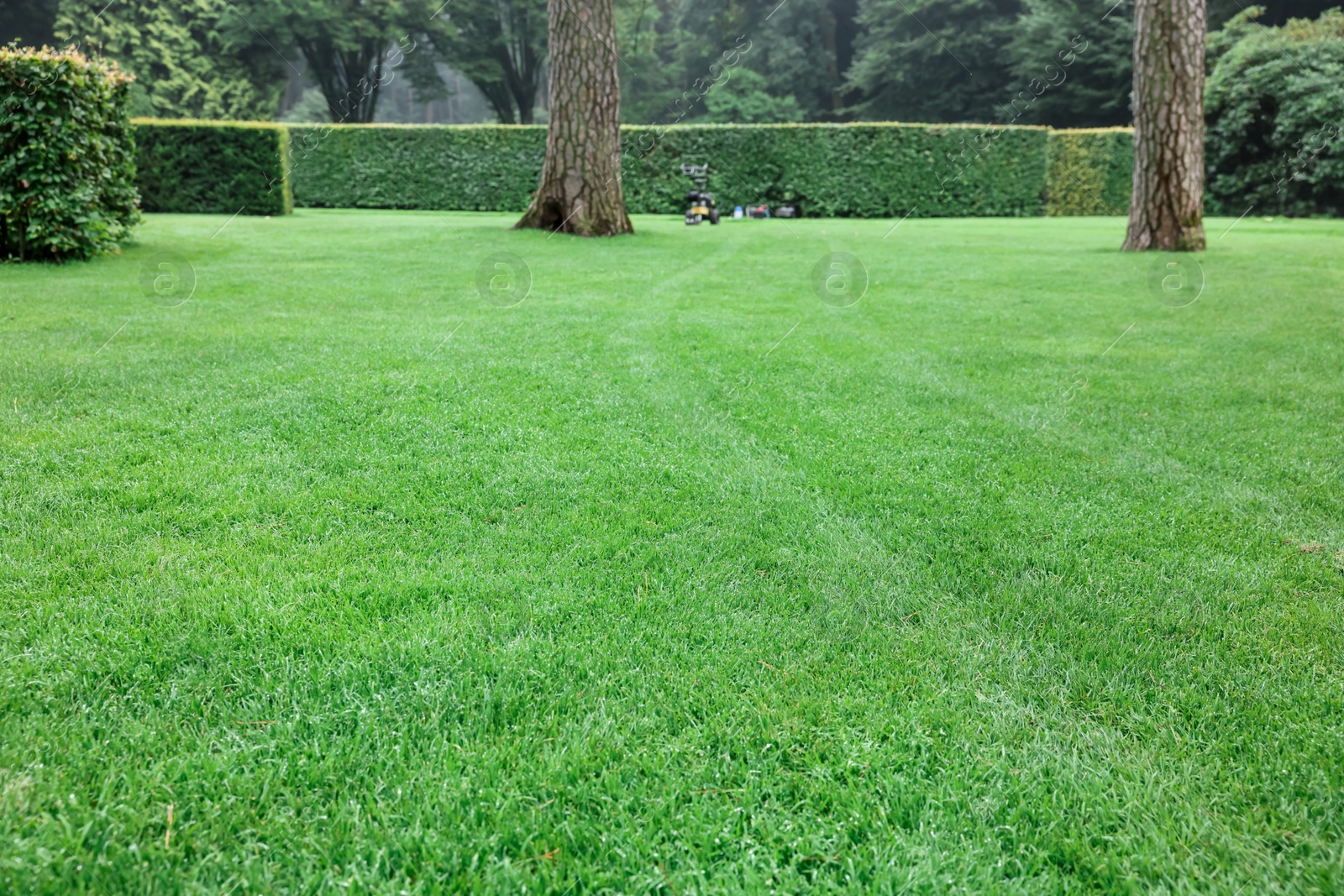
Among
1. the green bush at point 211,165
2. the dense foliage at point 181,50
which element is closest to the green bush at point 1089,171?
the green bush at point 211,165

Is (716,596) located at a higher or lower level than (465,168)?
lower

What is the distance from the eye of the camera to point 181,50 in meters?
35.2

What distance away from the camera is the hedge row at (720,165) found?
2295 centimetres

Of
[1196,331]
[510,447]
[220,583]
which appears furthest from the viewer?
[1196,331]

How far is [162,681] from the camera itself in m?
2.16

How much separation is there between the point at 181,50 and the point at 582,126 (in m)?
32.4

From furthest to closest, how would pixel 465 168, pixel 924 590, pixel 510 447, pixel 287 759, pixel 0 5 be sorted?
pixel 0 5
pixel 465 168
pixel 510 447
pixel 924 590
pixel 287 759

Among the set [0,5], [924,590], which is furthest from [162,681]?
[0,5]

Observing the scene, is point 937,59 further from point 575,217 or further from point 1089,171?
point 575,217

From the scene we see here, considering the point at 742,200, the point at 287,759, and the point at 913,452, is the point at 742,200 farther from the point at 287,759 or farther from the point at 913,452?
the point at 287,759

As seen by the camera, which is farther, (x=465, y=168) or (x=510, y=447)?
(x=465, y=168)

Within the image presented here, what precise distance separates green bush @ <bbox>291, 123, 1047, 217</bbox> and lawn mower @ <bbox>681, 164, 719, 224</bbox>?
10.5 inches

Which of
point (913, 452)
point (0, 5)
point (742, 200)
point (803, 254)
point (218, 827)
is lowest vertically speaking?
point (218, 827)

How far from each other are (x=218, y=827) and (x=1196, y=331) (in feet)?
26.5
